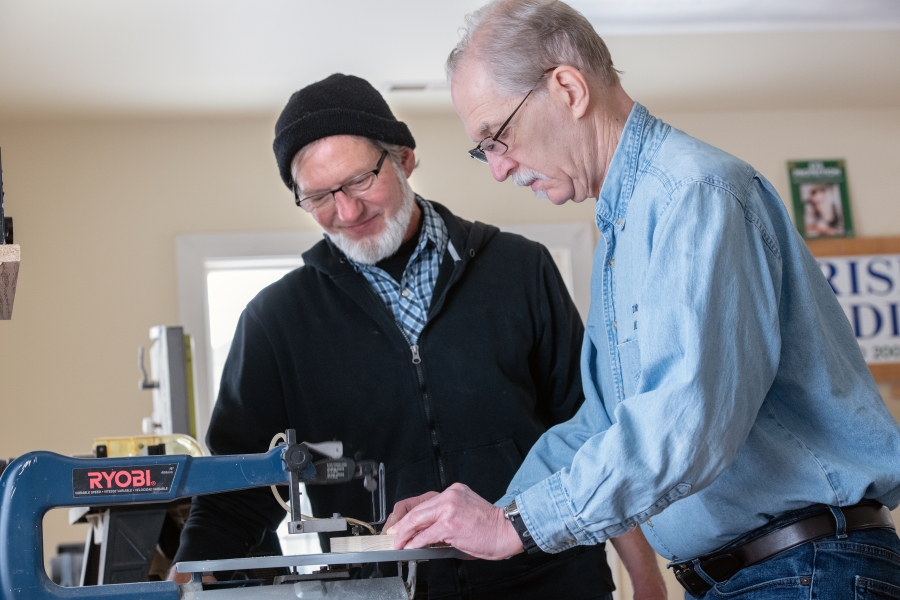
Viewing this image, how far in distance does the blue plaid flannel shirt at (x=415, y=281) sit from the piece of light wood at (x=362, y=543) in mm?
615

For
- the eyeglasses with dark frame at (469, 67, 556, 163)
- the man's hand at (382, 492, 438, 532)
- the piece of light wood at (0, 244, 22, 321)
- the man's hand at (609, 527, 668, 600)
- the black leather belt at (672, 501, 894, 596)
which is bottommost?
the man's hand at (609, 527, 668, 600)

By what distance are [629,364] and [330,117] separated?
33.5 inches

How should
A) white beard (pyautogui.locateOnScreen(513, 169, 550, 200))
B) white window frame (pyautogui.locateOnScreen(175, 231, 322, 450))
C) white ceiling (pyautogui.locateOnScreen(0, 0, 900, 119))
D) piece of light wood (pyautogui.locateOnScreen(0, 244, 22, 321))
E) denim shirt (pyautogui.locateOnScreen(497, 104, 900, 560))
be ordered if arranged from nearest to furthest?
denim shirt (pyautogui.locateOnScreen(497, 104, 900, 560)), piece of light wood (pyautogui.locateOnScreen(0, 244, 22, 321)), white beard (pyautogui.locateOnScreen(513, 169, 550, 200)), white ceiling (pyautogui.locateOnScreen(0, 0, 900, 119)), white window frame (pyautogui.locateOnScreen(175, 231, 322, 450))

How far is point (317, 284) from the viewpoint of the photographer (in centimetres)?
192

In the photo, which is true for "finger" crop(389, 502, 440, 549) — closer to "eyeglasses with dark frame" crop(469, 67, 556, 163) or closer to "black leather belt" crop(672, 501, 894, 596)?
"black leather belt" crop(672, 501, 894, 596)

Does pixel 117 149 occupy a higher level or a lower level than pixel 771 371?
higher

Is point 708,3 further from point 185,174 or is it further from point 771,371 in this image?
point 771,371

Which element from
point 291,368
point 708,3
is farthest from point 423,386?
point 708,3

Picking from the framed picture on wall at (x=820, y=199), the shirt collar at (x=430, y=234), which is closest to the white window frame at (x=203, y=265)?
the shirt collar at (x=430, y=234)

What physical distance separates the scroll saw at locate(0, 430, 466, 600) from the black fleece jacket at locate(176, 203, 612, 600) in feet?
1.60

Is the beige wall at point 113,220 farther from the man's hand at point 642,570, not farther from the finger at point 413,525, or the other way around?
the finger at point 413,525

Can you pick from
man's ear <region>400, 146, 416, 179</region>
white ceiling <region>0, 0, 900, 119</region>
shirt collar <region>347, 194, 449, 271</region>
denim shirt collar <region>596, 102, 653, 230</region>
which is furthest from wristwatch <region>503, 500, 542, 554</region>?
white ceiling <region>0, 0, 900, 119</region>

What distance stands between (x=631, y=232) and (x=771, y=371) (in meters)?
0.25

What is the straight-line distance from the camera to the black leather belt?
110cm
